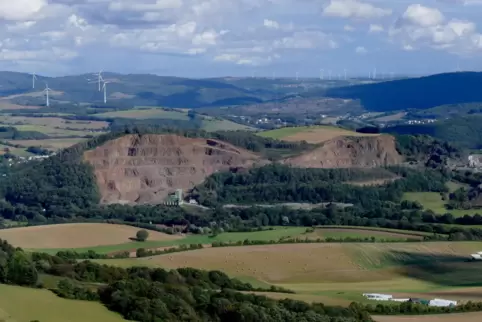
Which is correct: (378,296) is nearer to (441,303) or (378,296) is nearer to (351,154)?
(441,303)

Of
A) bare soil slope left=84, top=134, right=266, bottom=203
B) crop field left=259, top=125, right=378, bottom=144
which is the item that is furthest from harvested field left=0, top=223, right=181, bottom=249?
crop field left=259, top=125, right=378, bottom=144

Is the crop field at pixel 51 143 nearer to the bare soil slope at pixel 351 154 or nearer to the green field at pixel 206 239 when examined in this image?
the bare soil slope at pixel 351 154

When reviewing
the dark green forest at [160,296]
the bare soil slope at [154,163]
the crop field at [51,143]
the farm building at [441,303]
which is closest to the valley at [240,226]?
the dark green forest at [160,296]

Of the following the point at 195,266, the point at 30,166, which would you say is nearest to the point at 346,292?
the point at 195,266

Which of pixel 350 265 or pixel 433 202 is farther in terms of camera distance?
pixel 433 202

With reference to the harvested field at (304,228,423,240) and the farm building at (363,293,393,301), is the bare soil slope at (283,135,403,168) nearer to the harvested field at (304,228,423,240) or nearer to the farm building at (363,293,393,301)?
the harvested field at (304,228,423,240)

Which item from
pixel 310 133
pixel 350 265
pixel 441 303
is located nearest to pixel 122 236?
pixel 350 265
